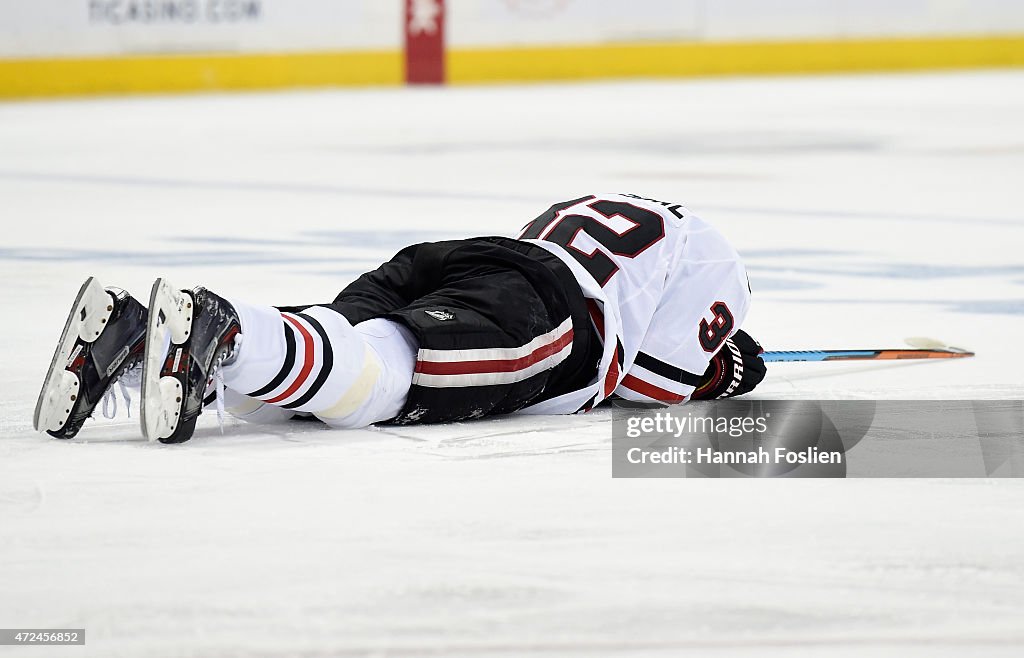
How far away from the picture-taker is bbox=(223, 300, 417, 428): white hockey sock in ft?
6.49

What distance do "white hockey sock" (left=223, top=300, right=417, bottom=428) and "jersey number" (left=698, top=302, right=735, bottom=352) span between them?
1.33 ft

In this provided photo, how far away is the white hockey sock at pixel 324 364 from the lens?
1.98 metres

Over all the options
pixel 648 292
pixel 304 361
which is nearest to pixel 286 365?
pixel 304 361

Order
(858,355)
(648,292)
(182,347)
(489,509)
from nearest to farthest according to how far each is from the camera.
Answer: (489,509) < (182,347) < (648,292) < (858,355)

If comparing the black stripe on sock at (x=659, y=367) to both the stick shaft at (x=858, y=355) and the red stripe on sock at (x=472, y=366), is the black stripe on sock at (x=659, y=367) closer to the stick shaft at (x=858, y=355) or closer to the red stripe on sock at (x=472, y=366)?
the red stripe on sock at (x=472, y=366)

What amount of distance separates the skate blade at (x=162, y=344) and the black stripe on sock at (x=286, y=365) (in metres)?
0.11

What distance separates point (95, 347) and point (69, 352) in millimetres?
37

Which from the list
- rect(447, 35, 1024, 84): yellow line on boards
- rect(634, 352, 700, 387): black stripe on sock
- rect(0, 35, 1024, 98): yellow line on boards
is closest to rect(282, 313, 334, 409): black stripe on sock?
rect(634, 352, 700, 387): black stripe on sock

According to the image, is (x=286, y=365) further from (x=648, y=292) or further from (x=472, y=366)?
(x=648, y=292)

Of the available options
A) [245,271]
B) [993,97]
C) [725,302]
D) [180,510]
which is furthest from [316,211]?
[993,97]

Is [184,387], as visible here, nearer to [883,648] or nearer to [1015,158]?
[883,648]

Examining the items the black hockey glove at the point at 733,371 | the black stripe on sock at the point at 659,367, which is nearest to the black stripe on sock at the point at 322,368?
the black stripe on sock at the point at 659,367

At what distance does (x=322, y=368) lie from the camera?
2035 mm

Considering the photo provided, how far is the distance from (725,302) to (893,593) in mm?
826
